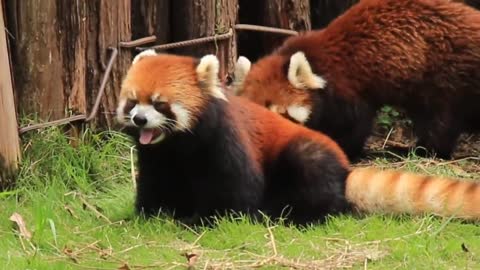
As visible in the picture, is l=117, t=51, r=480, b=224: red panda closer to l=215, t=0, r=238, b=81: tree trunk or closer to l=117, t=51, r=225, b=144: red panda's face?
l=117, t=51, r=225, b=144: red panda's face

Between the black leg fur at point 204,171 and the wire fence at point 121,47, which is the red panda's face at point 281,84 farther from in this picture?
the black leg fur at point 204,171

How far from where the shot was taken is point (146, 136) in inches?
191

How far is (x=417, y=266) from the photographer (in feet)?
14.6

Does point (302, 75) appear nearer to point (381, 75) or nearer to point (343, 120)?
point (343, 120)

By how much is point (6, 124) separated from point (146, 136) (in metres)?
1.19

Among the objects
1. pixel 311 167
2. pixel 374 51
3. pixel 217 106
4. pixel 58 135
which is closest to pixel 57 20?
pixel 58 135

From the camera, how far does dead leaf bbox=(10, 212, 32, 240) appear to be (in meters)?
4.83

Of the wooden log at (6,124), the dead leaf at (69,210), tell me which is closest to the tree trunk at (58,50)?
the wooden log at (6,124)

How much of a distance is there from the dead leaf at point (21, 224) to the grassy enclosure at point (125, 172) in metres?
0.01

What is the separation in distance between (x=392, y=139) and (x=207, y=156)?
3.04m

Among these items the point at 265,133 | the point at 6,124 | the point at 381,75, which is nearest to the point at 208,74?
the point at 265,133

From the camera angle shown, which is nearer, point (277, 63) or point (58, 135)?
point (58, 135)

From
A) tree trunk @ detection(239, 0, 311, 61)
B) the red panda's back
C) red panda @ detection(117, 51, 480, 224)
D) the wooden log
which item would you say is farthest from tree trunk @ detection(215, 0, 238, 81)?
the wooden log

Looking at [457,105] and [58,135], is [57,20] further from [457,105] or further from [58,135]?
[457,105]
